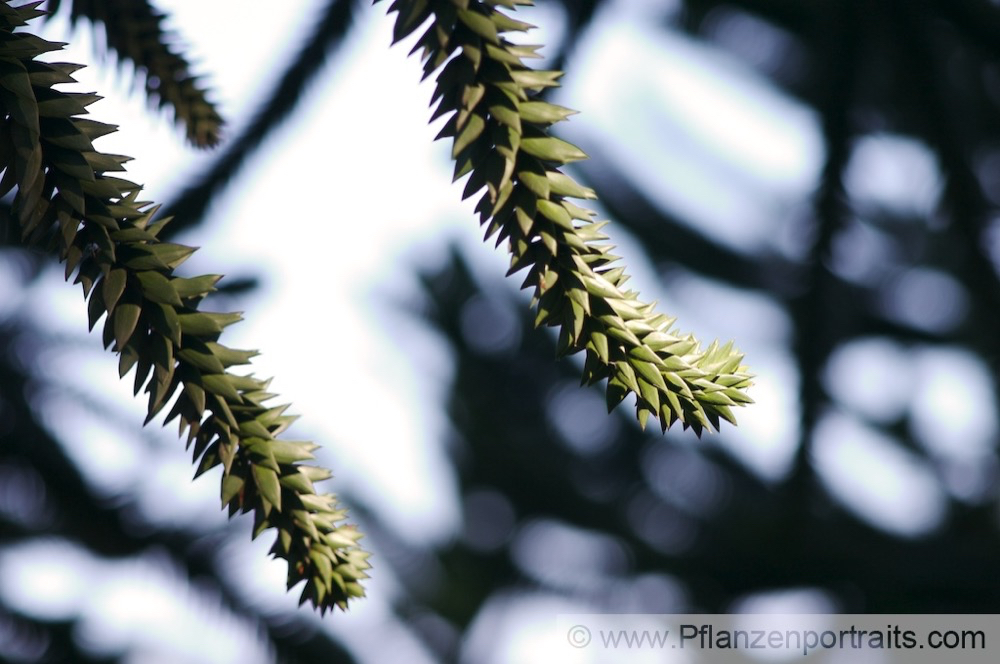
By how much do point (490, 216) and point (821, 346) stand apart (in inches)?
30.7

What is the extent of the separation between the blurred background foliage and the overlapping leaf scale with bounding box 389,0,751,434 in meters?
0.48

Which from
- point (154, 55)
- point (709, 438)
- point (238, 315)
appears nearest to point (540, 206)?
point (238, 315)

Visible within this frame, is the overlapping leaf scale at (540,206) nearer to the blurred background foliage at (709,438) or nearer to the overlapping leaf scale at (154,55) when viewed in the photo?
the overlapping leaf scale at (154,55)

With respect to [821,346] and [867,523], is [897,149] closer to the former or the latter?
[821,346]

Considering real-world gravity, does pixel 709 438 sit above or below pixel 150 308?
below

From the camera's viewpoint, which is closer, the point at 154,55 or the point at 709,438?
the point at 154,55

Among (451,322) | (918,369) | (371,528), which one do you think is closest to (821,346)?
(918,369)

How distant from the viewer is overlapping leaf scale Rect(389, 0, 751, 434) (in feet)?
0.80

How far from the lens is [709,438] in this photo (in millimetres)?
1072

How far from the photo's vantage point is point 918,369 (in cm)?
103

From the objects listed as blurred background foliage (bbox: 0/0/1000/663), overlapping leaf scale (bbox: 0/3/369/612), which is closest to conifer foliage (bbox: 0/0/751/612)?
overlapping leaf scale (bbox: 0/3/369/612)

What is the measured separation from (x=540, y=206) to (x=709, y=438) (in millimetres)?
871

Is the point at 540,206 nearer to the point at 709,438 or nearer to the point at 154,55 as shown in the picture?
the point at 154,55

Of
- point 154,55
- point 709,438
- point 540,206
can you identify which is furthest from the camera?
point 709,438
